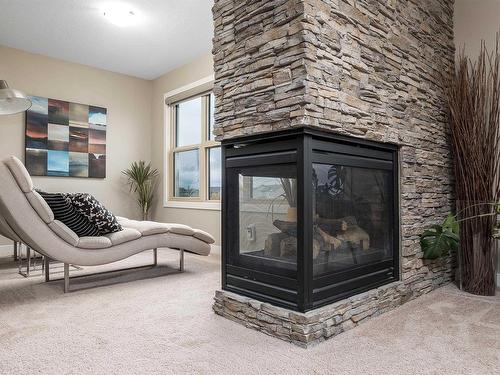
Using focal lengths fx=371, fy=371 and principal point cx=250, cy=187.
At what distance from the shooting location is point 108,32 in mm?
4309

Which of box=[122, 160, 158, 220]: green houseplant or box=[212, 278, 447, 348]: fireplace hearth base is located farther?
box=[122, 160, 158, 220]: green houseplant

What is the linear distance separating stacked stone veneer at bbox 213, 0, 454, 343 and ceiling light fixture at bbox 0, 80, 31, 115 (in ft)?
7.12

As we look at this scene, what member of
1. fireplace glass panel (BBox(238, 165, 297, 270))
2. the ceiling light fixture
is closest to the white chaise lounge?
the ceiling light fixture

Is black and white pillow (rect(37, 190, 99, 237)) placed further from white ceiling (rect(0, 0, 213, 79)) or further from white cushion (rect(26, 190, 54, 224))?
white ceiling (rect(0, 0, 213, 79))

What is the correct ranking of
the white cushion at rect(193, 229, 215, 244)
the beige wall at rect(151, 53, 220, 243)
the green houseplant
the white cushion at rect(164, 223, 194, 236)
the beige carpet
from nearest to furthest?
the beige carpet
the white cushion at rect(164, 223, 194, 236)
the white cushion at rect(193, 229, 215, 244)
the beige wall at rect(151, 53, 220, 243)
the green houseplant

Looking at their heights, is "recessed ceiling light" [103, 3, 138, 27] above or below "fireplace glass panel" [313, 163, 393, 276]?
above

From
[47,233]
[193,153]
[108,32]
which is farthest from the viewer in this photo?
[193,153]

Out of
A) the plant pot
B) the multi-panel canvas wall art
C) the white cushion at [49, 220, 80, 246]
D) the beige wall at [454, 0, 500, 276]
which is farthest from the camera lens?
the multi-panel canvas wall art

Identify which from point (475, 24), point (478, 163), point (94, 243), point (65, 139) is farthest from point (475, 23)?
point (65, 139)

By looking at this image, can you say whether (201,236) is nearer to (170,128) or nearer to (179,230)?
(179,230)

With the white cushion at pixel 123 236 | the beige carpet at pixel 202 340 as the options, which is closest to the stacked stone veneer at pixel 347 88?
the beige carpet at pixel 202 340

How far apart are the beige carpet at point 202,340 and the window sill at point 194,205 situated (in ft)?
7.06

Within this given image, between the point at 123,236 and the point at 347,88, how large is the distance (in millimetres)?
2140

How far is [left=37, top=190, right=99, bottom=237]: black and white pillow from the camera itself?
2885 mm
